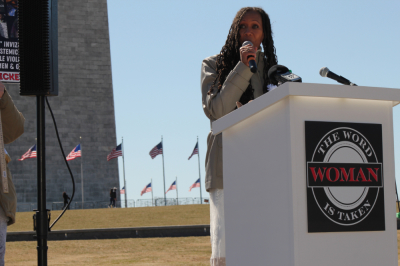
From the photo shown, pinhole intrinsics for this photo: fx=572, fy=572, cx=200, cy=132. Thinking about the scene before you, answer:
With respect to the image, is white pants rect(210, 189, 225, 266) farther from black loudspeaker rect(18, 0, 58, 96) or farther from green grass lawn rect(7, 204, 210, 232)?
green grass lawn rect(7, 204, 210, 232)

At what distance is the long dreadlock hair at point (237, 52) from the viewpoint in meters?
2.67

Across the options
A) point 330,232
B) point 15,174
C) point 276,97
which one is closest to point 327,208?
point 330,232

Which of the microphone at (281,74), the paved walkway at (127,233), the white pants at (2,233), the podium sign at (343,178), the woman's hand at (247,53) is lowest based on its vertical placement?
Answer: the paved walkway at (127,233)

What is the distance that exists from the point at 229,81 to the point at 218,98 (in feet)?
0.31

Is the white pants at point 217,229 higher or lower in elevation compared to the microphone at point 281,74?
lower

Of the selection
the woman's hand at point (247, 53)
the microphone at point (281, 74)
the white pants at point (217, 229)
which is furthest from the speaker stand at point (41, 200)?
the microphone at point (281, 74)

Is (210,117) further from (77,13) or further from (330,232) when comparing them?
(77,13)

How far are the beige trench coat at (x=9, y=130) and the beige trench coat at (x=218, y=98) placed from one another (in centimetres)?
124

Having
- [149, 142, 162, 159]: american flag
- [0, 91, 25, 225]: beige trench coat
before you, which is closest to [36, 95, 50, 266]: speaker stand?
[0, 91, 25, 225]: beige trench coat

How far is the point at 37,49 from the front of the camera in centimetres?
381

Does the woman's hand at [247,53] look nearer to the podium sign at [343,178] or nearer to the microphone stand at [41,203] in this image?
the podium sign at [343,178]

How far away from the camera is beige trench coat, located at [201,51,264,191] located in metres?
2.41

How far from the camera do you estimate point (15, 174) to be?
34969 mm

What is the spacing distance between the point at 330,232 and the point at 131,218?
18.2 metres
